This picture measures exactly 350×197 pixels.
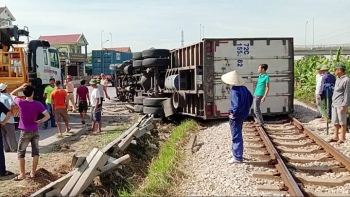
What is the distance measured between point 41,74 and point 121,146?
27.6 feet

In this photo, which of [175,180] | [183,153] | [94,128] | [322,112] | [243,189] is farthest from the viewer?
[94,128]

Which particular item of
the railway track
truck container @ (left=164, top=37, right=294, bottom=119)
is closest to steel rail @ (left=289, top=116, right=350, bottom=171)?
the railway track

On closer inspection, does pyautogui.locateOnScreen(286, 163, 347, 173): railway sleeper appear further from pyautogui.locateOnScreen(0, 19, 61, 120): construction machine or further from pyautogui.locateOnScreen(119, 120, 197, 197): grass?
pyautogui.locateOnScreen(0, 19, 61, 120): construction machine

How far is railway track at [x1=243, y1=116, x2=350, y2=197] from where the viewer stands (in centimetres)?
572

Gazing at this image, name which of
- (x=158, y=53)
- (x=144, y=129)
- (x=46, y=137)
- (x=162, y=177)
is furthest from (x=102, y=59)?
(x=162, y=177)

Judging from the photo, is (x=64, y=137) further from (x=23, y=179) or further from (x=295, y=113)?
(x=295, y=113)

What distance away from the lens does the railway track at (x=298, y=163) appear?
18.8 feet

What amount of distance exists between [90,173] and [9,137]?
4.13 meters

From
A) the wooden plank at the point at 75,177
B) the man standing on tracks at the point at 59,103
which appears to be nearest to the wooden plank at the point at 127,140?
the wooden plank at the point at 75,177

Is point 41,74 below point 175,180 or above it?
above

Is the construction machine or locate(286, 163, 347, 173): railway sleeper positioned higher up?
the construction machine

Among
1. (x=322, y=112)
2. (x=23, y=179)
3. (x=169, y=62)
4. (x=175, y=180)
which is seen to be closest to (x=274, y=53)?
(x=322, y=112)

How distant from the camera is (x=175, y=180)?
6324 mm

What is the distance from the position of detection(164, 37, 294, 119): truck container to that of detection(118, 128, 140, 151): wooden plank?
9.47ft
